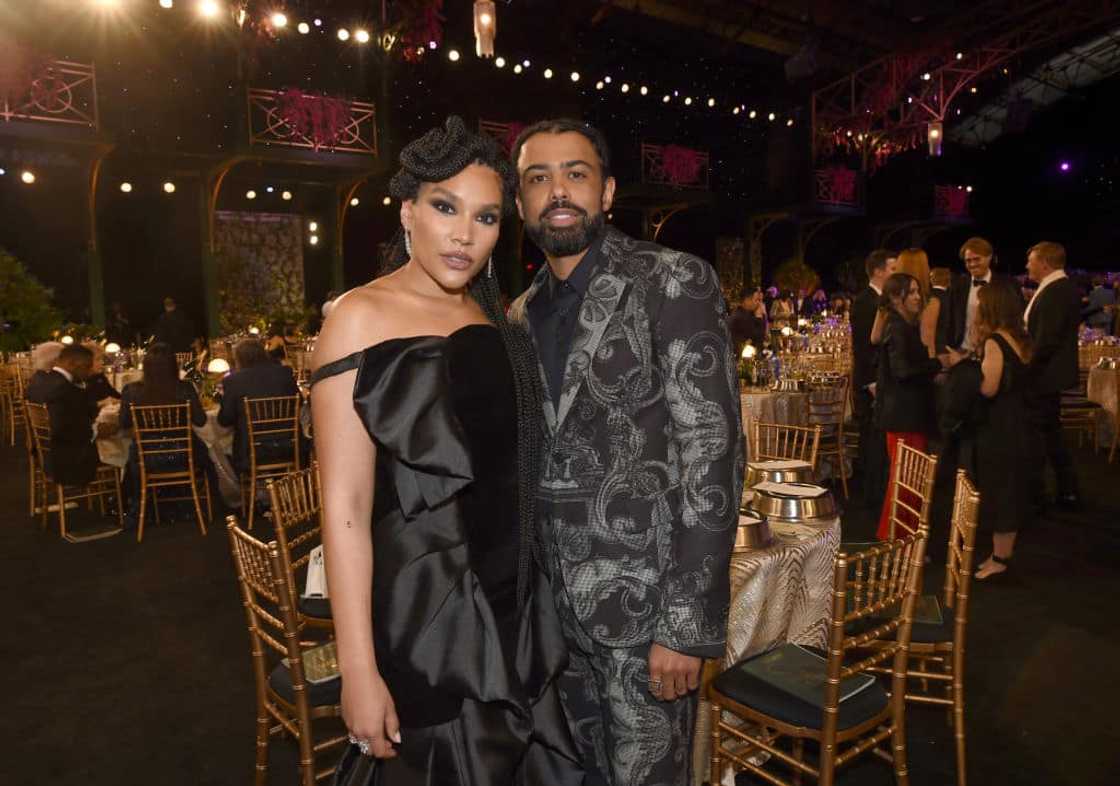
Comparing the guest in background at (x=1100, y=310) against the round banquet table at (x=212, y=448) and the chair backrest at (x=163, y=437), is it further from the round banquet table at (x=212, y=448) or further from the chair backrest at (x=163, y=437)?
the chair backrest at (x=163, y=437)

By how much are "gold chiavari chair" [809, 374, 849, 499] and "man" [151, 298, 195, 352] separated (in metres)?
8.43

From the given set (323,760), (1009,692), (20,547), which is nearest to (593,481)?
(323,760)

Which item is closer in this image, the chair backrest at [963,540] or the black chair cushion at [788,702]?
the black chair cushion at [788,702]

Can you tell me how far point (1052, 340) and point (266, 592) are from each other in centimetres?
Result: 510

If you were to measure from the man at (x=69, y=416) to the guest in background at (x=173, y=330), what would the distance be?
5263 millimetres

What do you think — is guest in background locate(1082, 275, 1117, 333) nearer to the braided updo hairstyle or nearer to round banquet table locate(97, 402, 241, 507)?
round banquet table locate(97, 402, 241, 507)

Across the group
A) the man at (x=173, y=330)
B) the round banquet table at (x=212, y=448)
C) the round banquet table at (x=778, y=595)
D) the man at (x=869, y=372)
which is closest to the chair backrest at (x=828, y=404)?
the man at (x=869, y=372)

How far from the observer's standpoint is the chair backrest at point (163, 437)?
17.8ft

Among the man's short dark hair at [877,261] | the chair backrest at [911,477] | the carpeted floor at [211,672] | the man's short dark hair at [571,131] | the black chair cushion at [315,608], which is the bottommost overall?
the carpeted floor at [211,672]

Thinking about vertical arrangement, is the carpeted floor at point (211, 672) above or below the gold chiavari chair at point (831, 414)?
below

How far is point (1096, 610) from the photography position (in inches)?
155

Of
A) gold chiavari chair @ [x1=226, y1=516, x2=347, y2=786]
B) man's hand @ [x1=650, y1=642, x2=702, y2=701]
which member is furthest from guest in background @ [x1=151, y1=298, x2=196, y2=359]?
man's hand @ [x1=650, y1=642, x2=702, y2=701]

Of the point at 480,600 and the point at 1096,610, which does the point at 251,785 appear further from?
the point at 1096,610

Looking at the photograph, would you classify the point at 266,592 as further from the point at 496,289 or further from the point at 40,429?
the point at 40,429
